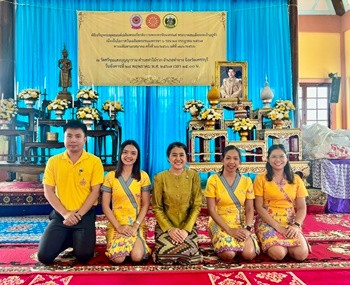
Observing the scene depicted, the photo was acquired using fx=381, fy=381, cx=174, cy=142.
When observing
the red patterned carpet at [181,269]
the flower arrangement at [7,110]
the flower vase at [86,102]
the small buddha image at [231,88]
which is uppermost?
the small buddha image at [231,88]

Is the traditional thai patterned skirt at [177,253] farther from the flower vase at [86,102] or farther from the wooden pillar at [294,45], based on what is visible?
the wooden pillar at [294,45]

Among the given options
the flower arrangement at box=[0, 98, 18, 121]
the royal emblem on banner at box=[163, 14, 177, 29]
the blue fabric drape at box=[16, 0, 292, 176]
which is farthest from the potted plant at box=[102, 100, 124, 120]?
the royal emblem on banner at box=[163, 14, 177, 29]

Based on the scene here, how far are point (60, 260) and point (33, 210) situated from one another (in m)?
1.73

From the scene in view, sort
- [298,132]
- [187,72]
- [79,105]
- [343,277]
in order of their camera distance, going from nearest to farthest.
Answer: [343,277], [298,132], [79,105], [187,72]

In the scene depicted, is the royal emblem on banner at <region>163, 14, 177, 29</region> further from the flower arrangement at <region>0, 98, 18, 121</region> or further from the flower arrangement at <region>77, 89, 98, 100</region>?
the flower arrangement at <region>0, 98, 18, 121</region>

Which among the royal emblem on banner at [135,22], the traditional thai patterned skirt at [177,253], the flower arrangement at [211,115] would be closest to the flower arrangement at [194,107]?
the flower arrangement at [211,115]

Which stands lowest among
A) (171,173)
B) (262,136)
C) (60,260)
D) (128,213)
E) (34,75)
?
(60,260)

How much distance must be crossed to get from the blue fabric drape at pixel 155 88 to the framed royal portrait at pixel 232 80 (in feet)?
2.69

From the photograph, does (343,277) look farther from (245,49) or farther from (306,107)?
(306,107)

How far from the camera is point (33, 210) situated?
397 cm

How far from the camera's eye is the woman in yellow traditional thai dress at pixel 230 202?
8.02ft

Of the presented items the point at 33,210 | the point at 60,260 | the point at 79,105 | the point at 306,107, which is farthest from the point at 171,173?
the point at 306,107

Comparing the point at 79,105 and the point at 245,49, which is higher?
the point at 245,49

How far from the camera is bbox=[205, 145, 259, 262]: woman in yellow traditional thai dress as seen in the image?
2445 millimetres
